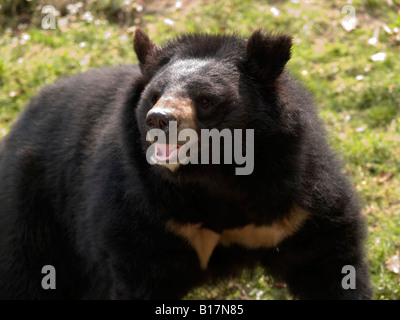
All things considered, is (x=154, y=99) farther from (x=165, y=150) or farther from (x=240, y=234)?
(x=240, y=234)

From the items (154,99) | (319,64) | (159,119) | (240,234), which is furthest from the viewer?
(319,64)

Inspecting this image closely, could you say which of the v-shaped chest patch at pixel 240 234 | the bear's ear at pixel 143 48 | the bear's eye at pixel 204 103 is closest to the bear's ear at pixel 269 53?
the bear's eye at pixel 204 103

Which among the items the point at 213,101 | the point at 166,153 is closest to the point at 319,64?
the point at 213,101

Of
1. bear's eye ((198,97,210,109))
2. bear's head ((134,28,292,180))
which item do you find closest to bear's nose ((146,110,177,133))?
bear's head ((134,28,292,180))

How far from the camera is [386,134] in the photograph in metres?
7.03

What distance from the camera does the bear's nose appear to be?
12.8 feet

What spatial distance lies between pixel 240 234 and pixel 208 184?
513mm

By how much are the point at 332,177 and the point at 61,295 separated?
7.49 ft

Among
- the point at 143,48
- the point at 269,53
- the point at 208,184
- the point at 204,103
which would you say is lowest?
the point at 208,184

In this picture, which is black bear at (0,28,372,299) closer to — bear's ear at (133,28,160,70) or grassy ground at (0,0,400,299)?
bear's ear at (133,28,160,70)

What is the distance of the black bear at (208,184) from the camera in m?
4.30

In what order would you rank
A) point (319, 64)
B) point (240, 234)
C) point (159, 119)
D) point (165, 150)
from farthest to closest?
point (319, 64), point (240, 234), point (165, 150), point (159, 119)

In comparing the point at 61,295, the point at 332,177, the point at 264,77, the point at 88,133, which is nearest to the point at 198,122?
the point at 264,77

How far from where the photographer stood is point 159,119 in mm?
3904
